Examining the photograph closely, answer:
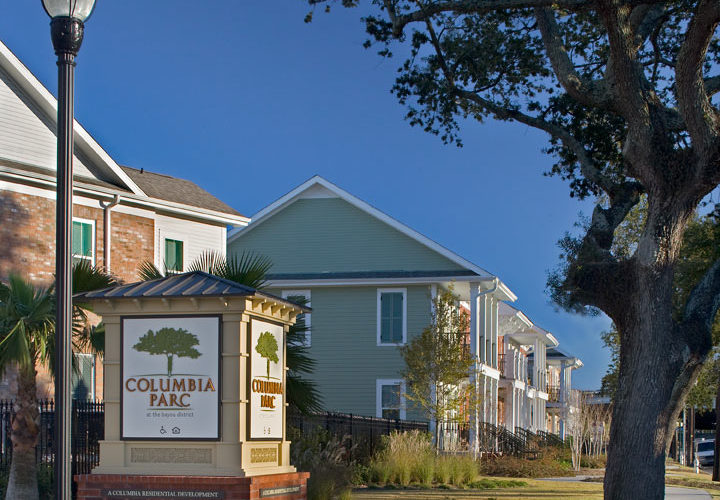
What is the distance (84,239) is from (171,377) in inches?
511

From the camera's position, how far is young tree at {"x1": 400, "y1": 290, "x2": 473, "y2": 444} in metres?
30.9

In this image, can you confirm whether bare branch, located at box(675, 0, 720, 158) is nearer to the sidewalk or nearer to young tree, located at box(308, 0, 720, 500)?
young tree, located at box(308, 0, 720, 500)

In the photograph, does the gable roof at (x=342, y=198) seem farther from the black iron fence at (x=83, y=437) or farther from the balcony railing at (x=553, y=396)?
the balcony railing at (x=553, y=396)

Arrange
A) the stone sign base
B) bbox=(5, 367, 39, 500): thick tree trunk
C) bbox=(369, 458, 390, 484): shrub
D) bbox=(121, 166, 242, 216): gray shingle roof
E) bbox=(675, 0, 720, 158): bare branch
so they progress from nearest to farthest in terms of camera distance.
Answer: the stone sign base → bbox=(5, 367, 39, 500): thick tree trunk → bbox=(675, 0, 720, 158): bare branch → bbox=(369, 458, 390, 484): shrub → bbox=(121, 166, 242, 216): gray shingle roof

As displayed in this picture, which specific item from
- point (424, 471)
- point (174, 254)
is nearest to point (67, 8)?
point (424, 471)

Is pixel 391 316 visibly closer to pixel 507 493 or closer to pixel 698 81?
pixel 507 493

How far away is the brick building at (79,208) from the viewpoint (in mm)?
22344

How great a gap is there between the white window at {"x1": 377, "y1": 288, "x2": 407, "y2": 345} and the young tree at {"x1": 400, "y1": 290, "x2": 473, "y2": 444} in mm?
2851

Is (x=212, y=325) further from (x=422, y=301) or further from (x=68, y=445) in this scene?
(x=422, y=301)

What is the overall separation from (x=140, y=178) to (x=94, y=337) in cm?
1216

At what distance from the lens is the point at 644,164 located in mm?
17000

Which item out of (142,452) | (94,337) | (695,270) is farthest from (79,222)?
(695,270)

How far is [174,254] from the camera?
27062mm

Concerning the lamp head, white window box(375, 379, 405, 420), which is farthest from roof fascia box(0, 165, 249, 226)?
the lamp head
